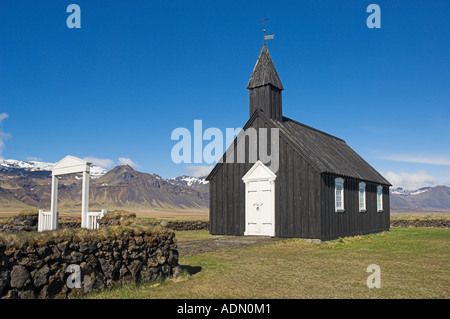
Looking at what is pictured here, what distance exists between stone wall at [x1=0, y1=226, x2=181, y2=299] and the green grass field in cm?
36

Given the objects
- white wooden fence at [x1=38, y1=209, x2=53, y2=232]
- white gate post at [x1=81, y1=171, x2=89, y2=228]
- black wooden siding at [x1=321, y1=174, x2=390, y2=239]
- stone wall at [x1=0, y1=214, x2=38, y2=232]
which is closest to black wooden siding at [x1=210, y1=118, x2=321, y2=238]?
black wooden siding at [x1=321, y1=174, x2=390, y2=239]

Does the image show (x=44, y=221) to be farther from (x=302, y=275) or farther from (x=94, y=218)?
(x=302, y=275)

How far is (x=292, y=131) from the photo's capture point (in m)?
24.9

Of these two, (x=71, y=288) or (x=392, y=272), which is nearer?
(x=71, y=288)

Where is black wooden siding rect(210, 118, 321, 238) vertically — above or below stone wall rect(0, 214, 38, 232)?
above

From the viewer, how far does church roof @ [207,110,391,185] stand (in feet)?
71.4

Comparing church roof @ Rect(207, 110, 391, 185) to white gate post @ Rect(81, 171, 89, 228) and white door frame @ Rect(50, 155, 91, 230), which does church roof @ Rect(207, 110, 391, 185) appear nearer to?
white door frame @ Rect(50, 155, 91, 230)

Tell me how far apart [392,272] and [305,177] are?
981cm

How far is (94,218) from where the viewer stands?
747 inches

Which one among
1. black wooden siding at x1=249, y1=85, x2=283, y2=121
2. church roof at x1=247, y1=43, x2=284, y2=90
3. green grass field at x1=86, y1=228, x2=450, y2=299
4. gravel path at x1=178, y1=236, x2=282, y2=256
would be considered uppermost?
church roof at x1=247, y1=43, x2=284, y2=90

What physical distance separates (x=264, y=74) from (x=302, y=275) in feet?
52.0

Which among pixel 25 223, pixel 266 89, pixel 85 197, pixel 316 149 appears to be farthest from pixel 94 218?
pixel 316 149
